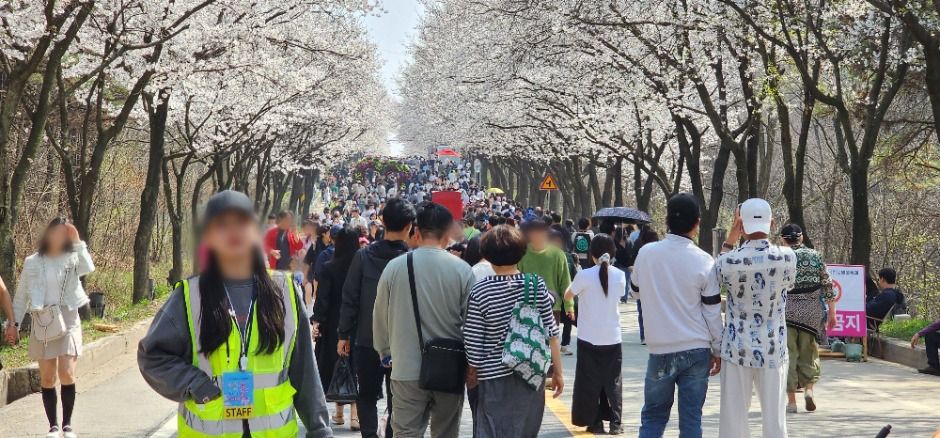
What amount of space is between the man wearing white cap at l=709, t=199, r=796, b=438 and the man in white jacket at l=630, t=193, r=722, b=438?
100mm

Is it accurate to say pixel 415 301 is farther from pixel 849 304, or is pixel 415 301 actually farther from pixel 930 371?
pixel 849 304

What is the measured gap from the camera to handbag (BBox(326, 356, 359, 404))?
8891mm

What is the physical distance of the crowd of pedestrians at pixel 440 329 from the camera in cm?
409

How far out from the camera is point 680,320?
7.32m

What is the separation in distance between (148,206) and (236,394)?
18.4m

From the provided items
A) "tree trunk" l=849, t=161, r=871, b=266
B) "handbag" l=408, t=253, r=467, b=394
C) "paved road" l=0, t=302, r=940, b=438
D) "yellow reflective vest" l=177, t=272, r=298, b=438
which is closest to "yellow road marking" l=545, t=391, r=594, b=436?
"paved road" l=0, t=302, r=940, b=438

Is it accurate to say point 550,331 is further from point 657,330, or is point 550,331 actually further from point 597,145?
point 597,145

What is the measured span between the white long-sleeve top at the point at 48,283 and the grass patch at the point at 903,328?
35.9ft

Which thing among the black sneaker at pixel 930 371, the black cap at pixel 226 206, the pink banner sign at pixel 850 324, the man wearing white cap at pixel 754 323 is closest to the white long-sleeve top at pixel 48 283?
the man wearing white cap at pixel 754 323

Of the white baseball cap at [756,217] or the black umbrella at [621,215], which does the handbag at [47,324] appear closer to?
the white baseball cap at [756,217]

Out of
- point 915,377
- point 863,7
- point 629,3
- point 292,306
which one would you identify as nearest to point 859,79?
point 863,7

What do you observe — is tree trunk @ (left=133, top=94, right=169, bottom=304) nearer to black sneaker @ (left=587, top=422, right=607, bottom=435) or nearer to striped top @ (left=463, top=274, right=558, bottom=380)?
black sneaker @ (left=587, top=422, right=607, bottom=435)

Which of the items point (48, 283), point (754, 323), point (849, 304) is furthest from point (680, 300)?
point (849, 304)

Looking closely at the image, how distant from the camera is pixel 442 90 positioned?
161 feet
